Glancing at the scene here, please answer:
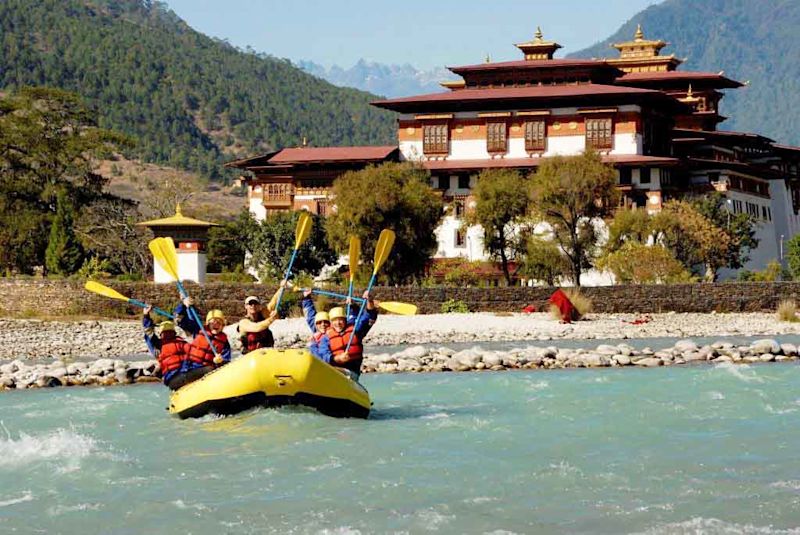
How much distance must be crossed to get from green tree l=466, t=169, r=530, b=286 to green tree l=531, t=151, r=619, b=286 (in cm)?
68

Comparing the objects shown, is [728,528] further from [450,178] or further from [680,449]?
[450,178]

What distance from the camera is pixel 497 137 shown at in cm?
6925

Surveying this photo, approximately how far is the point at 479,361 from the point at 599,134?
34.1 meters

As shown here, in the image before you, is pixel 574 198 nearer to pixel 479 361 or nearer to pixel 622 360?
pixel 622 360

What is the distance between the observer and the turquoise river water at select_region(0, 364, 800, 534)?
17516mm

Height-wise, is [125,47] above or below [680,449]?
above

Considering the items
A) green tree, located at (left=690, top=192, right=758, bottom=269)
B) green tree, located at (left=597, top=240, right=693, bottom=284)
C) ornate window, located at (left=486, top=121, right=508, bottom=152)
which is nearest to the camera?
green tree, located at (left=597, top=240, right=693, bottom=284)

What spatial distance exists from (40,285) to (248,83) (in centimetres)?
13011

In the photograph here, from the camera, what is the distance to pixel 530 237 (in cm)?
5944

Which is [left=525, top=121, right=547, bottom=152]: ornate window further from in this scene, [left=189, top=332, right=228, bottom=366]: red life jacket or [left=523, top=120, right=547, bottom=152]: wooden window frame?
[left=189, top=332, right=228, bottom=366]: red life jacket

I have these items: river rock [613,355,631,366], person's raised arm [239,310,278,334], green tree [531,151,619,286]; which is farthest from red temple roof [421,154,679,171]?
person's raised arm [239,310,278,334]

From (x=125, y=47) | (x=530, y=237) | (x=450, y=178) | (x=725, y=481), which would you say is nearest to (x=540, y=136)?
(x=450, y=178)

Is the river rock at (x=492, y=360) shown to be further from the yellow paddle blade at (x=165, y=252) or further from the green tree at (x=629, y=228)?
the green tree at (x=629, y=228)

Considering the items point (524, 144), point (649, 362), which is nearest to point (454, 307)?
point (649, 362)
